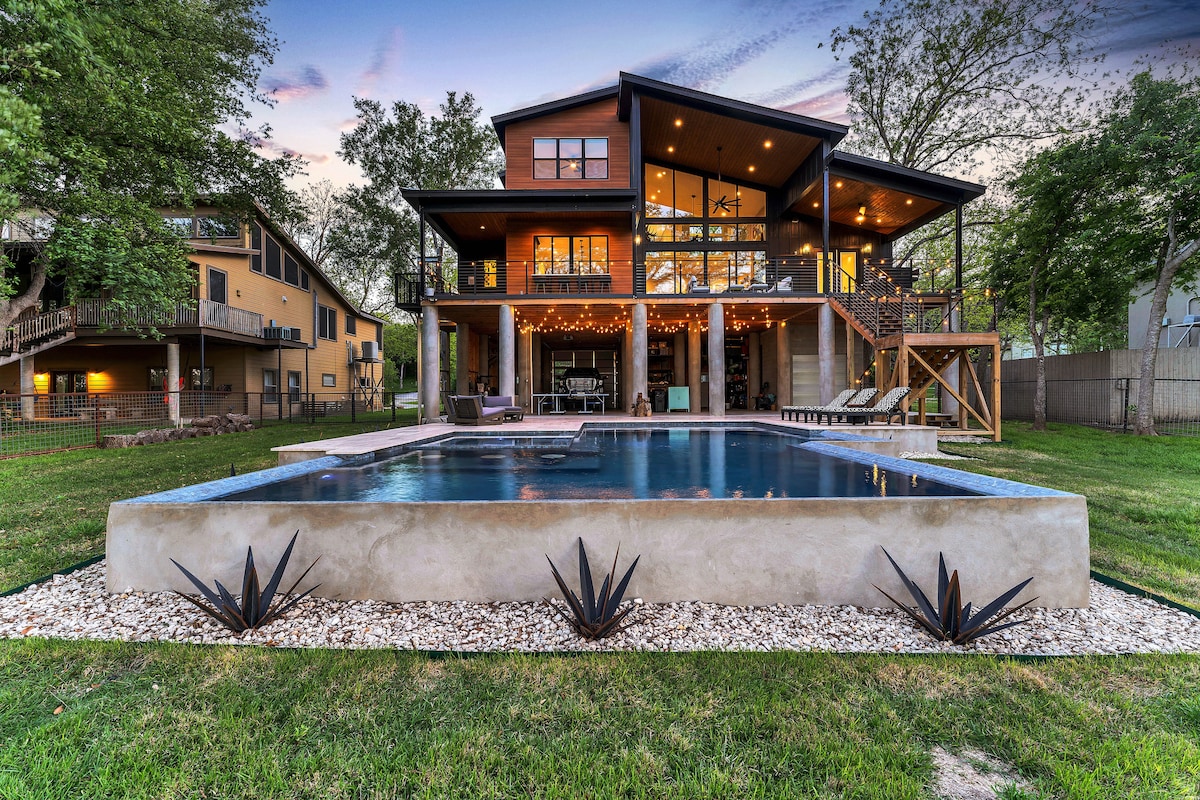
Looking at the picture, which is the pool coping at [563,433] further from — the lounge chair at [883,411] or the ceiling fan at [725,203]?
the ceiling fan at [725,203]

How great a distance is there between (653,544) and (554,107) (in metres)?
15.6

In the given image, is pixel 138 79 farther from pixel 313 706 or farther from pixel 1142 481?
pixel 1142 481

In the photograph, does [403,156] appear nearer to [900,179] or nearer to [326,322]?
[326,322]

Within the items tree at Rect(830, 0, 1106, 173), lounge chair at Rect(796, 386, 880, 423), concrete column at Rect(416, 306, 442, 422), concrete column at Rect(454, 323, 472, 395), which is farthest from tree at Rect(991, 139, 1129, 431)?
concrete column at Rect(454, 323, 472, 395)

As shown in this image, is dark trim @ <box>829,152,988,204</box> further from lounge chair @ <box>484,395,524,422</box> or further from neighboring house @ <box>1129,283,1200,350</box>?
lounge chair @ <box>484,395,524,422</box>

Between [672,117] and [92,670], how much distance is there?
1615 centimetres

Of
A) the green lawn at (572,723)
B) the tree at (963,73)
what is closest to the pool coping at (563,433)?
the green lawn at (572,723)

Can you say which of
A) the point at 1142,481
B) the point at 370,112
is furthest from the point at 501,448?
the point at 370,112

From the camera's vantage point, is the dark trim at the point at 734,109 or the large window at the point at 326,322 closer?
the dark trim at the point at 734,109

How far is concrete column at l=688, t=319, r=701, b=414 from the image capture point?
53.5 feet

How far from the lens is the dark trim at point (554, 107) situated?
14875 millimetres

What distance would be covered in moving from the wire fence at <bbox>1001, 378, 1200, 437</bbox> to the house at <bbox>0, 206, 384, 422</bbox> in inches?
960

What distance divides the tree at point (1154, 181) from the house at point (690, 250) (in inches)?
132

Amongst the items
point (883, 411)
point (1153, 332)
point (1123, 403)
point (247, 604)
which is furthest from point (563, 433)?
point (1123, 403)
